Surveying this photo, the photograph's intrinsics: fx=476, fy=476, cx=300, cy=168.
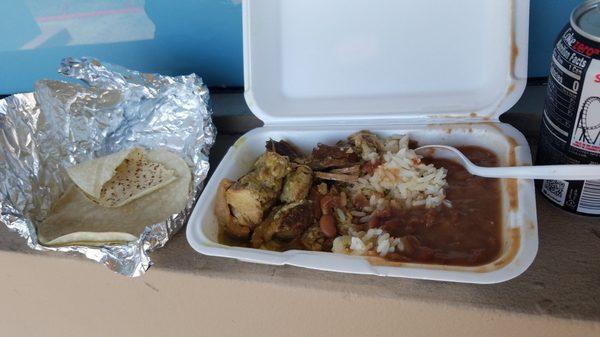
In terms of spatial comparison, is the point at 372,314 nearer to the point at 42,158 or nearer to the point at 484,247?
the point at 484,247

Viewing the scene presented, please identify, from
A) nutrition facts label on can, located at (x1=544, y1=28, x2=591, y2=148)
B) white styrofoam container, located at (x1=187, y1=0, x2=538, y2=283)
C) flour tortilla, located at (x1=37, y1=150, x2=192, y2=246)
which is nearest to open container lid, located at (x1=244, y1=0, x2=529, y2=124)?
white styrofoam container, located at (x1=187, y1=0, x2=538, y2=283)

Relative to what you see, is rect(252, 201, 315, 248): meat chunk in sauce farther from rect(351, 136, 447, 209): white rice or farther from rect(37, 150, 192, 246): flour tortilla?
rect(37, 150, 192, 246): flour tortilla

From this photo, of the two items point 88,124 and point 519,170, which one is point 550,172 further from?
point 88,124

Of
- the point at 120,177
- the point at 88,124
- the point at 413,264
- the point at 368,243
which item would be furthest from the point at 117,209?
the point at 413,264

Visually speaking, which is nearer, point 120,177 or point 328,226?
point 328,226

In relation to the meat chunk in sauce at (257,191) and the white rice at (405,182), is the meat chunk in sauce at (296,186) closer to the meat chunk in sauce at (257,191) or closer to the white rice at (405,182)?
the meat chunk in sauce at (257,191)

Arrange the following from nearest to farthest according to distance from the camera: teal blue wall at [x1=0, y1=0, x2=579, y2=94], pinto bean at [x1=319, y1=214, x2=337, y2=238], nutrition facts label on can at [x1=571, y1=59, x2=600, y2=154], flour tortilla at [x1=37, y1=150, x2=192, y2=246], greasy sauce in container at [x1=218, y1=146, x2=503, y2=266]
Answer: nutrition facts label on can at [x1=571, y1=59, x2=600, y2=154] < greasy sauce in container at [x1=218, y1=146, x2=503, y2=266] < pinto bean at [x1=319, y1=214, x2=337, y2=238] < flour tortilla at [x1=37, y1=150, x2=192, y2=246] < teal blue wall at [x1=0, y1=0, x2=579, y2=94]
